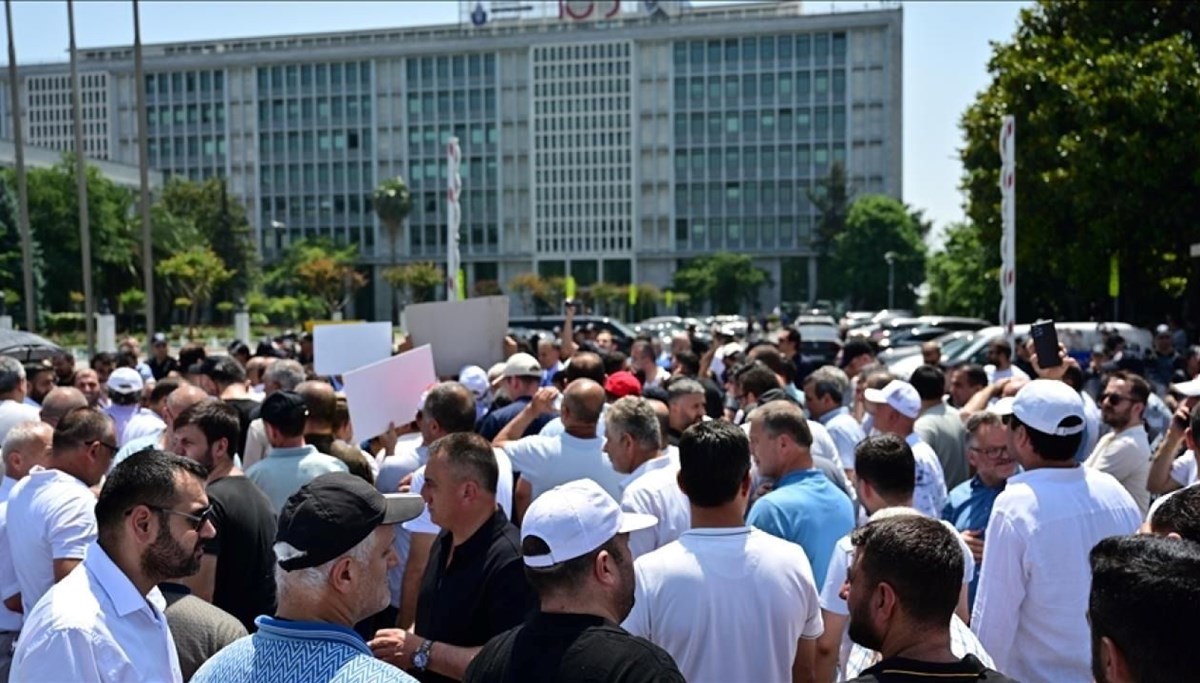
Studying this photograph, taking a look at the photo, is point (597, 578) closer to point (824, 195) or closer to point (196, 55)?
point (824, 195)

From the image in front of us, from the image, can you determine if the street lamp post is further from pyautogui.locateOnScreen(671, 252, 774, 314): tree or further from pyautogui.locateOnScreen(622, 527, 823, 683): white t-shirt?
pyautogui.locateOnScreen(622, 527, 823, 683): white t-shirt

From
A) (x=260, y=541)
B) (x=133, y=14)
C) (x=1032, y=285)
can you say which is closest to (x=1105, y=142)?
(x=1032, y=285)

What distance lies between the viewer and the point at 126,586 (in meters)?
3.23

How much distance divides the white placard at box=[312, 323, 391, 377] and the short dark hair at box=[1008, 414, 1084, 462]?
238 inches

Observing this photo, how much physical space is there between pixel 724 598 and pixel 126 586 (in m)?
1.85

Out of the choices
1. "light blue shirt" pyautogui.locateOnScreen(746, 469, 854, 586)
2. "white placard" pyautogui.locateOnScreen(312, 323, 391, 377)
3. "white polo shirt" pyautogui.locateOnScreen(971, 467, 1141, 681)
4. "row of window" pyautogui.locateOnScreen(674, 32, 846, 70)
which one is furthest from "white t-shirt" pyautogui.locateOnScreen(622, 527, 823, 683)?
"row of window" pyautogui.locateOnScreen(674, 32, 846, 70)

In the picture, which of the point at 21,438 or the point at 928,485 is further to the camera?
the point at 928,485

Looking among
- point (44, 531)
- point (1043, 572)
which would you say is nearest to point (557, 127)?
point (44, 531)

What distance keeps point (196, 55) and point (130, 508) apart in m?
108

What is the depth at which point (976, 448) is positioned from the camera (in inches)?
225

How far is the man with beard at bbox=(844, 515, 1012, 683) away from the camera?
9.20 ft

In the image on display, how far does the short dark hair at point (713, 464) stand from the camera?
4004 millimetres

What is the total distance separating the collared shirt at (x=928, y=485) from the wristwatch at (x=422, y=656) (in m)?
3.24

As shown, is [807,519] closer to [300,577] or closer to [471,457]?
[471,457]
